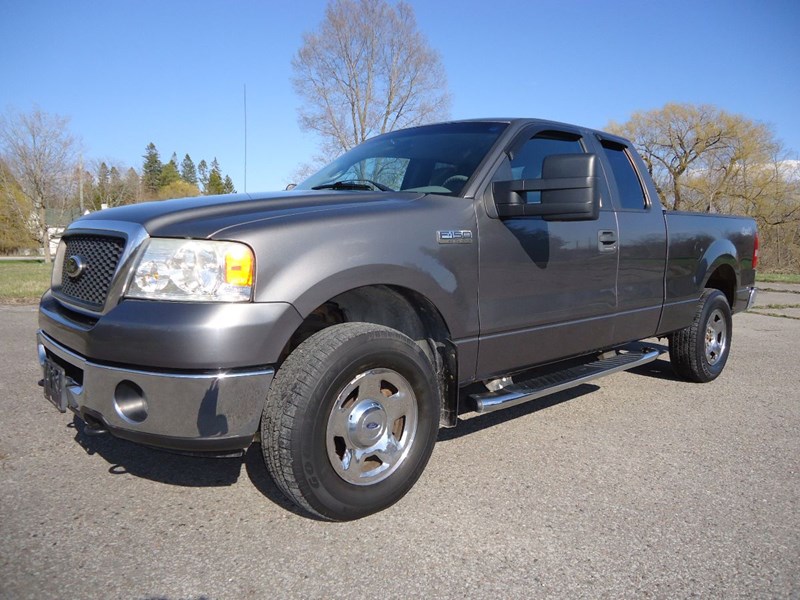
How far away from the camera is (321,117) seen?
26.6 m

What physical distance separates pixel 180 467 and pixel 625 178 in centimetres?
357

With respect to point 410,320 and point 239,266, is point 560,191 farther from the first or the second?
point 239,266

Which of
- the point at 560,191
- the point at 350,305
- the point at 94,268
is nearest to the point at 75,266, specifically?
the point at 94,268

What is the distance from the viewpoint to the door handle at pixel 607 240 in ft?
12.3

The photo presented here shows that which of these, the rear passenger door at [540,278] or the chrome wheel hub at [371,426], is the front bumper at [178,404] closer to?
the chrome wheel hub at [371,426]

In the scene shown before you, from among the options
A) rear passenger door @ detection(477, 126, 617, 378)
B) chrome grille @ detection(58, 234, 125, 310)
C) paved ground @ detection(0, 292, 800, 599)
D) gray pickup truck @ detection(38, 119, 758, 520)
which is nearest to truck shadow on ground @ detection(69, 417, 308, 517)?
paved ground @ detection(0, 292, 800, 599)

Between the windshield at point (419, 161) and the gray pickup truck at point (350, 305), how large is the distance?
0.02m

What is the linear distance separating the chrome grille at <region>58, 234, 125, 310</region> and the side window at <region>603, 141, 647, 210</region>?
127 inches

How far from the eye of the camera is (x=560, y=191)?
2963mm

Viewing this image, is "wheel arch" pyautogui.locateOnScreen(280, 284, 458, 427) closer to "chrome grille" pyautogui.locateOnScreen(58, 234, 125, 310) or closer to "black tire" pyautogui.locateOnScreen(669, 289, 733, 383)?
"chrome grille" pyautogui.locateOnScreen(58, 234, 125, 310)

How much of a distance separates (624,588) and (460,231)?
1666mm

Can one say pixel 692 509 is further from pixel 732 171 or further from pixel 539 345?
pixel 732 171

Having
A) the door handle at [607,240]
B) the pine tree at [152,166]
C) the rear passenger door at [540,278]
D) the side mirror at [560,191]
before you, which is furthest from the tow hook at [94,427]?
→ the pine tree at [152,166]

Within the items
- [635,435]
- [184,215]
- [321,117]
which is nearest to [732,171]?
[321,117]
